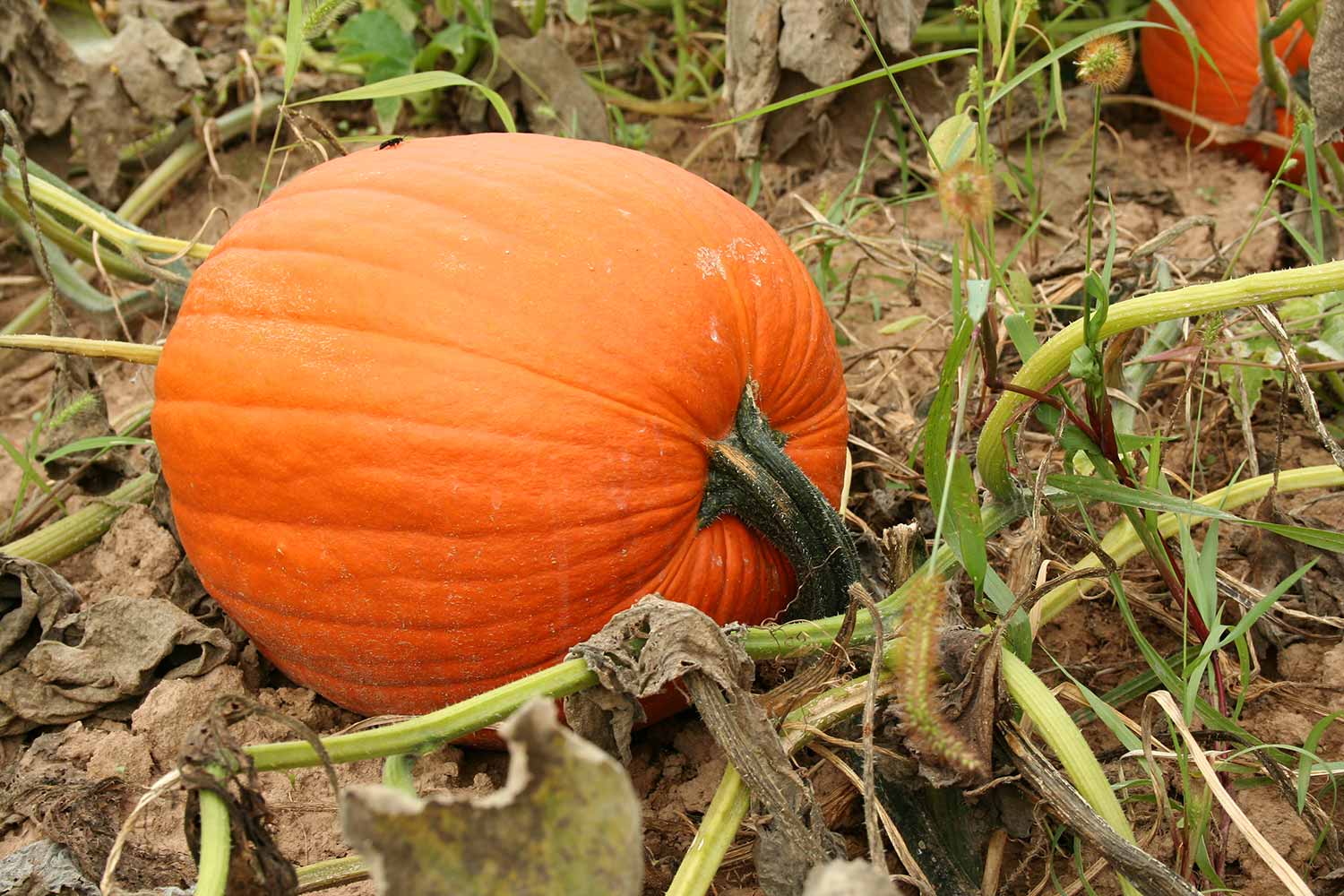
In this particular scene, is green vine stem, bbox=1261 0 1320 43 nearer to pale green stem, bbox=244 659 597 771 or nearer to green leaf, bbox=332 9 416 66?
pale green stem, bbox=244 659 597 771

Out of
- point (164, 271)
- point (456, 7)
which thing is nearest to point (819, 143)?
point (456, 7)

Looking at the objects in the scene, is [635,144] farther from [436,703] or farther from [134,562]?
[436,703]

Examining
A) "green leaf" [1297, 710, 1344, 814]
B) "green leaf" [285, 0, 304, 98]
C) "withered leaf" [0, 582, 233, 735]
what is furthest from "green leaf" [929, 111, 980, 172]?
"withered leaf" [0, 582, 233, 735]

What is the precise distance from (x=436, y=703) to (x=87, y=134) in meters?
1.89

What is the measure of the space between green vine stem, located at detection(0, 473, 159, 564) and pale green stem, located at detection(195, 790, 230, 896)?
101 cm

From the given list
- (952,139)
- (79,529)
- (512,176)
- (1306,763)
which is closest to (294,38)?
(512,176)

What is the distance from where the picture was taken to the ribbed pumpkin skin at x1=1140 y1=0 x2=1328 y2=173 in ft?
8.98

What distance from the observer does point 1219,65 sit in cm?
280

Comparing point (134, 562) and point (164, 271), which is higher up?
point (164, 271)

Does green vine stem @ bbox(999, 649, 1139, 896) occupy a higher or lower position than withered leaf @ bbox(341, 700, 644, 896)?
lower

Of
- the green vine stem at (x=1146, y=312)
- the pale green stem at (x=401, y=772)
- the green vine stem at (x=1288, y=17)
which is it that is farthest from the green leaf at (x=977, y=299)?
the green vine stem at (x=1288, y=17)

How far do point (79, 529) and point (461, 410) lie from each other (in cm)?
98

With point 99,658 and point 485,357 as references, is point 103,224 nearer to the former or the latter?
point 99,658

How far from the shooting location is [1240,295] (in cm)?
128
